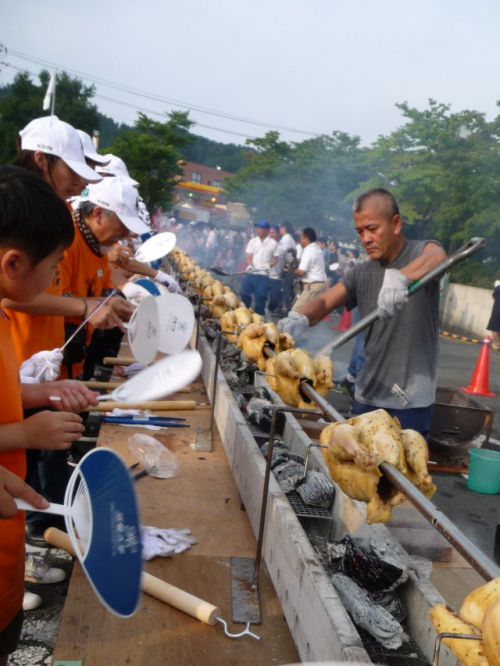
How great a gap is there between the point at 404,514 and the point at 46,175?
10.3 feet

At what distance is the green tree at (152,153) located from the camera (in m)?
27.5

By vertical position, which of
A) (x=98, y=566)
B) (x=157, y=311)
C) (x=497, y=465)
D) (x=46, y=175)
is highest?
(x=46, y=175)

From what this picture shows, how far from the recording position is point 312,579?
2.08m

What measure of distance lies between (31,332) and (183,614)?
173 centimetres

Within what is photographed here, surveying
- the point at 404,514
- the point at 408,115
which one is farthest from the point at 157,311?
the point at 408,115

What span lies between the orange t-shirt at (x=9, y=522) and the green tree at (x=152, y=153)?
2579 cm

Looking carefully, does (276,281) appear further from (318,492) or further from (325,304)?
(318,492)

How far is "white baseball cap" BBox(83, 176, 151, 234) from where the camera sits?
13.9 ft

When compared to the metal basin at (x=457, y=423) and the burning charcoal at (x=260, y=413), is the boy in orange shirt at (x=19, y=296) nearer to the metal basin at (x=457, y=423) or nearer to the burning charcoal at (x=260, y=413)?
the burning charcoal at (x=260, y=413)

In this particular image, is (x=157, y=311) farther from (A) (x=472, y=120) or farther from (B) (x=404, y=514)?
(A) (x=472, y=120)

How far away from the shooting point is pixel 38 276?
184 cm

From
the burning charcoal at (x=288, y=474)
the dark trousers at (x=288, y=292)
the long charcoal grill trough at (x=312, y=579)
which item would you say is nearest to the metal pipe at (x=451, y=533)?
the long charcoal grill trough at (x=312, y=579)

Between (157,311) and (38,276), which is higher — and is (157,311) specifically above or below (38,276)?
below

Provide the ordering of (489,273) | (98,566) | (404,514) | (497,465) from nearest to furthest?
(98,566) < (404,514) < (497,465) < (489,273)
